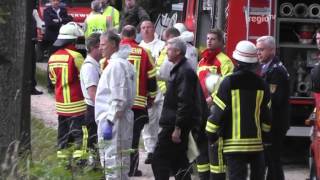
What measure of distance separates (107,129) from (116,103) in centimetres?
27

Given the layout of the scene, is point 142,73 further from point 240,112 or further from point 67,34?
point 240,112

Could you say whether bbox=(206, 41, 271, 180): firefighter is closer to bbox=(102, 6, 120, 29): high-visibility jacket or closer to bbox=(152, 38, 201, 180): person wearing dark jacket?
bbox=(152, 38, 201, 180): person wearing dark jacket

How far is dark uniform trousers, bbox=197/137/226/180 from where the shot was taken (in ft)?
26.6

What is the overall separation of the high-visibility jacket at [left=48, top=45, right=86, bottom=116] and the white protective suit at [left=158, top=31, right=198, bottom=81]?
95 centimetres

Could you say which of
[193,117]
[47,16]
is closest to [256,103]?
[193,117]

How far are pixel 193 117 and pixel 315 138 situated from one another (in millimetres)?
1310

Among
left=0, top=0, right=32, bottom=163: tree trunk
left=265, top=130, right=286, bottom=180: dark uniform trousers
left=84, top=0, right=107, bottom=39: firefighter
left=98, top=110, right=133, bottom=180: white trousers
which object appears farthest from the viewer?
left=84, top=0, right=107, bottom=39: firefighter

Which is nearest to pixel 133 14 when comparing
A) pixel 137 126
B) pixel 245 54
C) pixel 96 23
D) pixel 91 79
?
pixel 96 23

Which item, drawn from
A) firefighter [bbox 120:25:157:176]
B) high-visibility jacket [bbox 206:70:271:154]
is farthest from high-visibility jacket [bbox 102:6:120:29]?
high-visibility jacket [bbox 206:70:271:154]

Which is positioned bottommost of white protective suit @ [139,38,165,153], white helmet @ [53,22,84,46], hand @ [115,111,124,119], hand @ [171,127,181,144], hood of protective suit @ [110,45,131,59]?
white protective suit @ [139,38,165,153]

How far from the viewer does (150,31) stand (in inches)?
448

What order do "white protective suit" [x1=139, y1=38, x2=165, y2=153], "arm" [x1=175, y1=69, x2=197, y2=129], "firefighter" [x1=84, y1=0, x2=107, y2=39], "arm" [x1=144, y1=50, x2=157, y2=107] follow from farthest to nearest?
1. "firefighter" [x1=84, y1=0, x2=107, y2=39]
2. "white protective suit" [x1=139, y1=38, x2=165, y2=153]
3. "arm" [x1=144, y1=50, x2=157, y2=107]
4. "arm" [x1=175, y1=69, x2=197, y2=129]

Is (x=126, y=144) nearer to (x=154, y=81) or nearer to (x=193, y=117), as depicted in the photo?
(x=193, y=117)

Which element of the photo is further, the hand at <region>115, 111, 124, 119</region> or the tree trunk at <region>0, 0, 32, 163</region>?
the hand at <region>115, 111, 124, 119</region>
